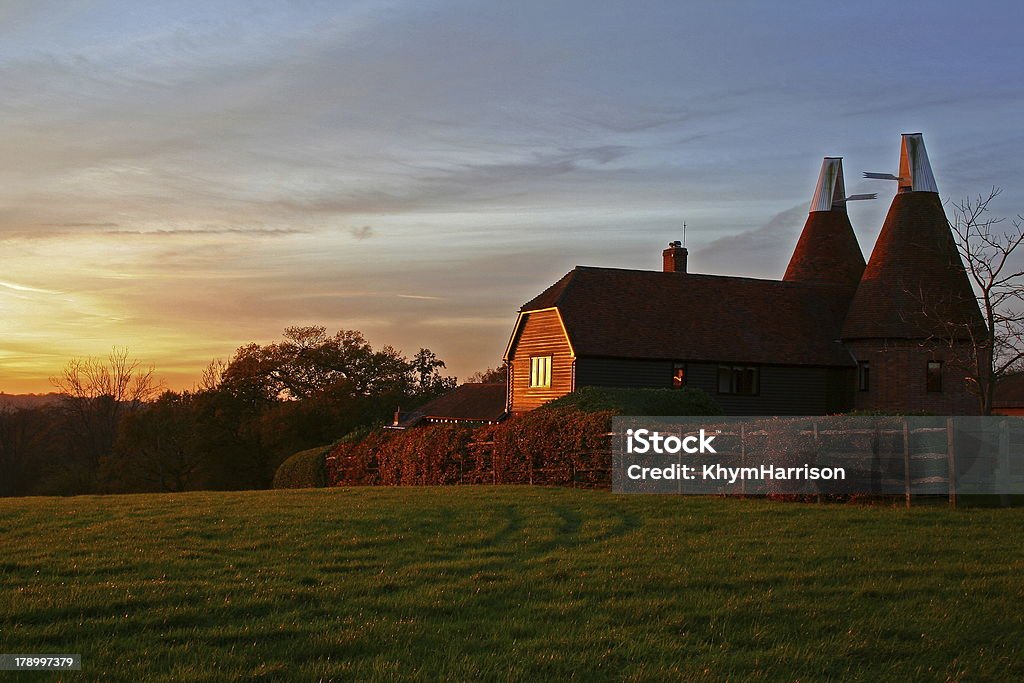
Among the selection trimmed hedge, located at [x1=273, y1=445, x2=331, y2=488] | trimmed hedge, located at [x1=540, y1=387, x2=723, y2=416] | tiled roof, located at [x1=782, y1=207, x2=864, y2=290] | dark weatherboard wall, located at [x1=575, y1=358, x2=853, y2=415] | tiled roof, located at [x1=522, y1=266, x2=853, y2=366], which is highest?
tiled roof, located at [x1=782, y1=207, x2=864, y2=290]

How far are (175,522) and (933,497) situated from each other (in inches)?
563

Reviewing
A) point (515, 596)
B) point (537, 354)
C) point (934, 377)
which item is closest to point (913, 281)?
point (934, 377)

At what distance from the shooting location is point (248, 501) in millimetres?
22062

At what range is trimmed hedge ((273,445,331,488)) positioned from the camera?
40.9 m

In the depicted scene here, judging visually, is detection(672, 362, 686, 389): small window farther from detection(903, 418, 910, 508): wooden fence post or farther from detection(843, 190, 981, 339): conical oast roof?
detection(903, 418, 910, 508): wooden fence post

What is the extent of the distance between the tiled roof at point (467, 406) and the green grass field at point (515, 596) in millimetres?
36804

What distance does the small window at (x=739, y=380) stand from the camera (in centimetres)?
4241

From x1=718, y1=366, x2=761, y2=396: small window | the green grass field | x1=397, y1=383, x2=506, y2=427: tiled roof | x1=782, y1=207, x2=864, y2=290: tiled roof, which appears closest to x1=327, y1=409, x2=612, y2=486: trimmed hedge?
the green grass field

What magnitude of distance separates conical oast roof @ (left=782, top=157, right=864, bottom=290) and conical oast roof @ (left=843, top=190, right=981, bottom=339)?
176 inches

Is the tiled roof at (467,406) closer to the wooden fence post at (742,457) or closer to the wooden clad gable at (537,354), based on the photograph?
the wooden clad gable at (537,354)

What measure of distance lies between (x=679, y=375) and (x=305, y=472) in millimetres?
15776

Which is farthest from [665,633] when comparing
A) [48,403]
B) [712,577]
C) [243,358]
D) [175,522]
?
[48,403]

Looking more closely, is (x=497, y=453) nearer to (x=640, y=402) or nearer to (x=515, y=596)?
(x=640, y=402)

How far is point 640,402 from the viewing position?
108 feet
